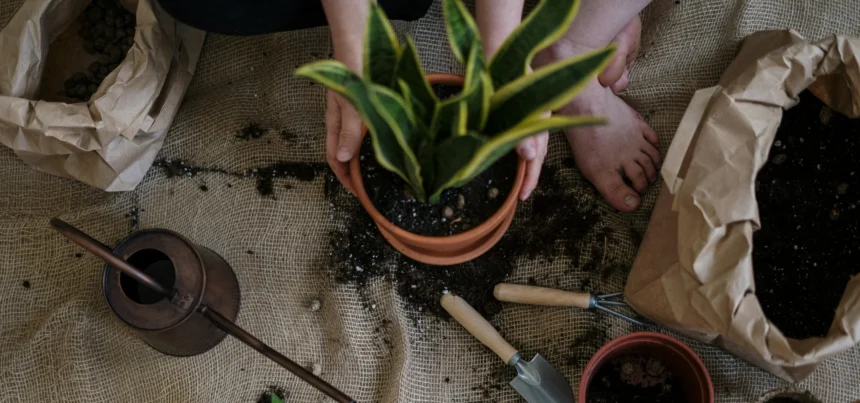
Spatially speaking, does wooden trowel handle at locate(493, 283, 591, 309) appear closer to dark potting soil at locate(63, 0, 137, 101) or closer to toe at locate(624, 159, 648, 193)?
toe at locate(624, 159, 648, 193)

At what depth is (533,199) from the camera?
3.42 ft

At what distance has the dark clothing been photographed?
89cm

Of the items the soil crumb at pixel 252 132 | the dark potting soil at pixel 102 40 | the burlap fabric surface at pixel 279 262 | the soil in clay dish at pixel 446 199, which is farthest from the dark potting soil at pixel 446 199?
A: the dark potting soil at pixel 102 40

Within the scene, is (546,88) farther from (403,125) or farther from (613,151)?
(613,151)

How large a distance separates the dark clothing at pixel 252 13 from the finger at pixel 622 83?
1.02 ft

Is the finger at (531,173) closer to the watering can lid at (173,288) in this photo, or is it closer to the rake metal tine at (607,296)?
the rake metal tine at (607,296)

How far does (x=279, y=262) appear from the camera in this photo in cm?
106

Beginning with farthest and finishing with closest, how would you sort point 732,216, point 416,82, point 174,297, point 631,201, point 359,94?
point 631,201, point 174,297, point 732,216, point 416,82, point 359,94

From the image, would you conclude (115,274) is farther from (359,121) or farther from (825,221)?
(825,221)

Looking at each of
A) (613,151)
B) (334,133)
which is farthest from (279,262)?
(613,151)

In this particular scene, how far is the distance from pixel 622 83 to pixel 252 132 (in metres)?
0.58

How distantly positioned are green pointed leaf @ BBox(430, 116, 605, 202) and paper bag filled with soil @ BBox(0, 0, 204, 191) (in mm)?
510

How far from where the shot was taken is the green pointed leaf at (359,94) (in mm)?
526

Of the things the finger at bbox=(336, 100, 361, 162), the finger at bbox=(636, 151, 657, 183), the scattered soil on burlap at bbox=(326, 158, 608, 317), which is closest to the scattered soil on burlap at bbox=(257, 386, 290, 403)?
the scattered soil on burlap at bbox=(326, 158, 608, 317)
